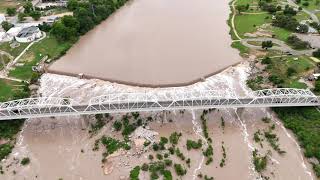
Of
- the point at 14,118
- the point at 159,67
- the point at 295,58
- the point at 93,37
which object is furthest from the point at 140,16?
the point at 14,118

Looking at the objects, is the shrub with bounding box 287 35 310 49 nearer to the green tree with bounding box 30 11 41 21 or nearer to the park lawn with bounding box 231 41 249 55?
the park lawn with bounding box 231 41 249 55

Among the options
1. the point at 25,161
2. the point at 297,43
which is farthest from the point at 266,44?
the point at 25,161

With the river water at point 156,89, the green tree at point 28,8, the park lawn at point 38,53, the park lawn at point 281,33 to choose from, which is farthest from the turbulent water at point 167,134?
the green tree at point 28,8

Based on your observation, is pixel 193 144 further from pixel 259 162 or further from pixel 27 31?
pixel 27 31

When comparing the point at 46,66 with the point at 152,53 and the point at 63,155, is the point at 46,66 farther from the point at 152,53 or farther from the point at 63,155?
the point at 63,155

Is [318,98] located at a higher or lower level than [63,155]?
higher
